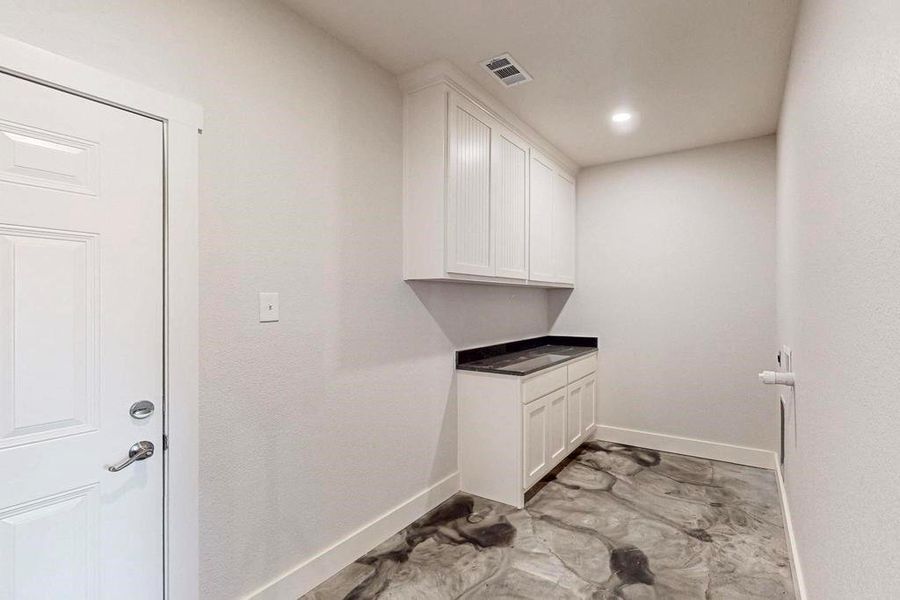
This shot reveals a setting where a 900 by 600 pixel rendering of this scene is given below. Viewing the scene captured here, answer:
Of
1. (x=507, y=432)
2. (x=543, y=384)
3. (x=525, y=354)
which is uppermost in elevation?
(x=525, y=354)

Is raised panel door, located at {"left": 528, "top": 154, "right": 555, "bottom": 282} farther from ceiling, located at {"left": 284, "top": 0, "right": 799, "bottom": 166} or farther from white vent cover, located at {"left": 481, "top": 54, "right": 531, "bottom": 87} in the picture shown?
white vent cover, located at {"left": 481, "top": 54, "right": 531, "bottom": 87}

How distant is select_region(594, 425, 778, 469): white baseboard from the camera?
338 centimetres

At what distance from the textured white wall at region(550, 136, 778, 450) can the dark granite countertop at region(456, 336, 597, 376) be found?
156mm

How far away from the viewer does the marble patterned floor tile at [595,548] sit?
195cm

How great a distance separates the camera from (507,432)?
2.75 metres

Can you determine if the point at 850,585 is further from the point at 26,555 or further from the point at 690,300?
the point at 690,300

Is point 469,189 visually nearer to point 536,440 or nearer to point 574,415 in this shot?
point 536,440

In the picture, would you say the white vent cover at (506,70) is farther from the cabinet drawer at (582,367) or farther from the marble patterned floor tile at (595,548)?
the marble patterned floor tile at (595,548)

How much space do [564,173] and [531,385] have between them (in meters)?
2.12

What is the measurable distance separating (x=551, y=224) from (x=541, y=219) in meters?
0.22

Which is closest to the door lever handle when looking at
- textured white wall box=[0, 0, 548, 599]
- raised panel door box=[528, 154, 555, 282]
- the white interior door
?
the white interior door

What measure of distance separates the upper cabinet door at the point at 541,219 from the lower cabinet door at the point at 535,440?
102 cm

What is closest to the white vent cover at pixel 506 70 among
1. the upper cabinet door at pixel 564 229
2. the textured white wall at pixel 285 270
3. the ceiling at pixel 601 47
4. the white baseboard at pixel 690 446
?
the ceiling at pixel 601 47

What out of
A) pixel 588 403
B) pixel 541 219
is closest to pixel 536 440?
pixel 588 403
